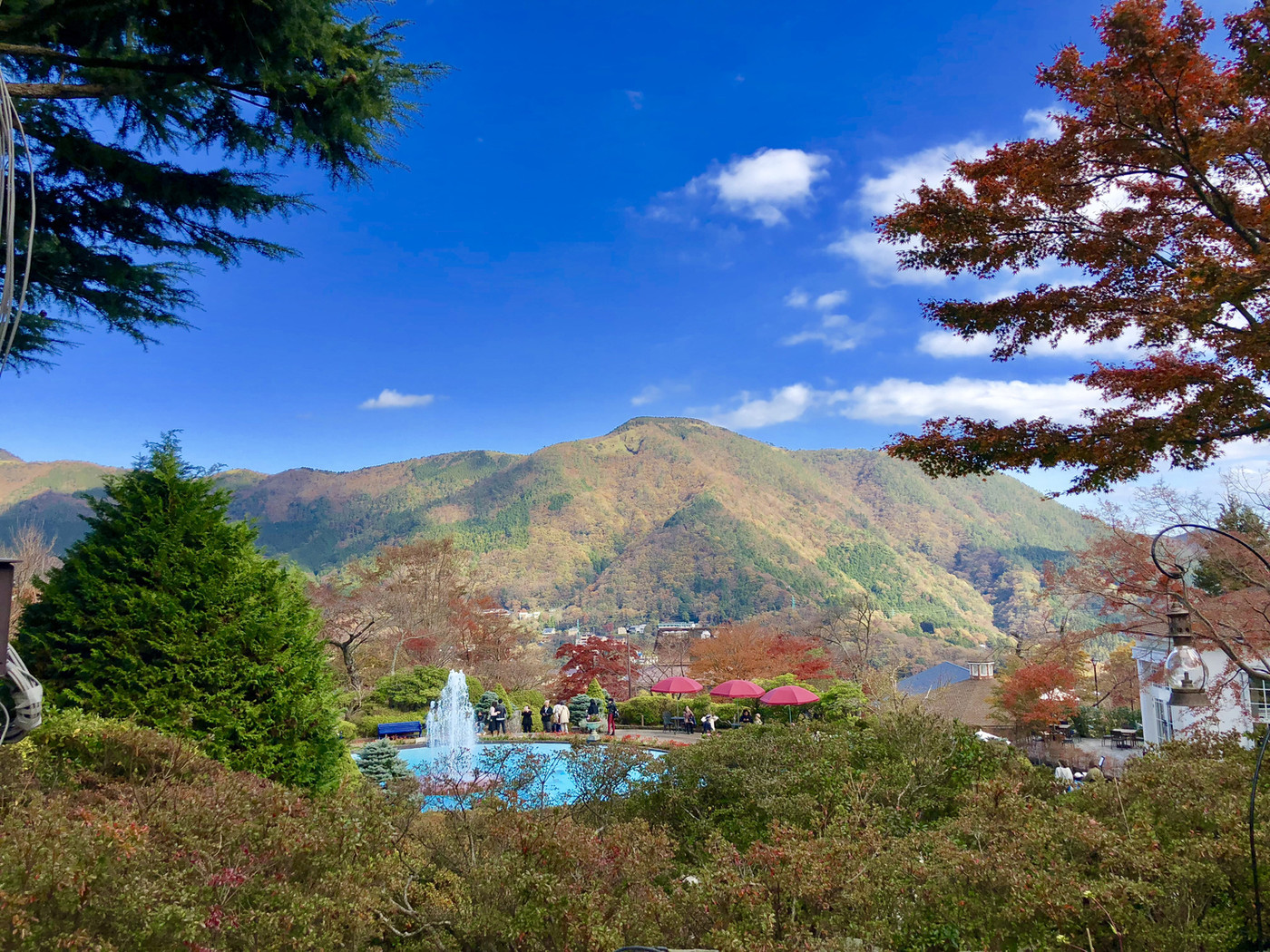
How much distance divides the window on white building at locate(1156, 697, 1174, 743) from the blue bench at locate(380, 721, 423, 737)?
17.9 m

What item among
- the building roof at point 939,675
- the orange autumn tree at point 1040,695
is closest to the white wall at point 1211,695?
the orange autumn tree at point 1040,695

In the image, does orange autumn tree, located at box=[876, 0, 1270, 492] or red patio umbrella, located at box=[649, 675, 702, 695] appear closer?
orange autumn tree, located at box=[876, 0, 1270, 492]

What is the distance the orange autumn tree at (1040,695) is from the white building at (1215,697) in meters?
2.25

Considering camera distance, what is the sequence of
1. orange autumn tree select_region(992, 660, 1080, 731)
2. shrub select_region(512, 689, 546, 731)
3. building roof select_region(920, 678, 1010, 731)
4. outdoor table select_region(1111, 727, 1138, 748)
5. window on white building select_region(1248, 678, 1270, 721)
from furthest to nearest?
building roof select_region(920, 678, 1010, 731) → shrub select_region(512, 689, 546, 731) → outdoor table select_region(1111, 727, 1138, 748) → orange autumn tree select_region(992, 660, 1080, 731) → window on white building select_region(1248, 678, 1270, 721)

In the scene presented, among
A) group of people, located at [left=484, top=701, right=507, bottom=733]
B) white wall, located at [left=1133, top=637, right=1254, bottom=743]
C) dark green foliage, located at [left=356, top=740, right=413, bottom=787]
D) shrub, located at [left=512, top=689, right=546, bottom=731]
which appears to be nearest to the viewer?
white wall, located at [left=1133, top=637, right=1254, bottom=743]

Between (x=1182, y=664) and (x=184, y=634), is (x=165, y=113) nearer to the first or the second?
(x=184, y=634)

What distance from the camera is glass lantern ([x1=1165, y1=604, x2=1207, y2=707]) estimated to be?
13.6ft

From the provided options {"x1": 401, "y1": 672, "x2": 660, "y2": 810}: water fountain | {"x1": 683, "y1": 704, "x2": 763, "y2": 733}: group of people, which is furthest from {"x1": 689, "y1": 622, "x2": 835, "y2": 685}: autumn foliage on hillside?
{"x1": 401, "y1": 672, "x2": 660, "y2": 810}: water fountain

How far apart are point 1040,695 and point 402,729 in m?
17.9

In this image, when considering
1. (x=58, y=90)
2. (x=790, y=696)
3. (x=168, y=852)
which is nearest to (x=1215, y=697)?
(x=790, y=696)

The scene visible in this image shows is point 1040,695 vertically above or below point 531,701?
above

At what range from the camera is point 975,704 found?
2755 centimetres

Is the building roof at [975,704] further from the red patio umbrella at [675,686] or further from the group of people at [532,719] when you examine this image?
the group of people at [532,719]

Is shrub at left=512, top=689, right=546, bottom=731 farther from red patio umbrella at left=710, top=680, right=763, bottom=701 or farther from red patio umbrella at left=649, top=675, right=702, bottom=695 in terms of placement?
red patio umbrella at left=710, top=680, right=763, bottom=701
